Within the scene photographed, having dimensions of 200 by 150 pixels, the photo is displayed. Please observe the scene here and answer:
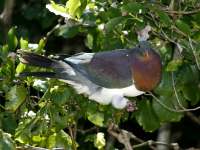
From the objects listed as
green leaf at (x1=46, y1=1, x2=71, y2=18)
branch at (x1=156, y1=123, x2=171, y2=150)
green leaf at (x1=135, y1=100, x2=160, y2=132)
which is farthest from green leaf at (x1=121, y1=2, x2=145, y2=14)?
branch at (x1=156, y1=123, x2=171, y2=150)

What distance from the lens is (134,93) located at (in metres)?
1.75

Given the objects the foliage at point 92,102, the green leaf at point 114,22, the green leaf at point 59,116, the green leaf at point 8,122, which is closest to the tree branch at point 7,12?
the foliage at point 92,102

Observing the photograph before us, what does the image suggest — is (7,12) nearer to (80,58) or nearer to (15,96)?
(15,96)

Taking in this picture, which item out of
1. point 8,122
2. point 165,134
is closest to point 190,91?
point 8,122

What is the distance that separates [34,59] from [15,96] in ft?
0.59

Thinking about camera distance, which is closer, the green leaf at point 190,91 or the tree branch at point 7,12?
the green leaf at point 190,91

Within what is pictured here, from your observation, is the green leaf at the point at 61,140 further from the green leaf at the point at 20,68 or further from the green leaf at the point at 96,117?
the green leaf at the point at 20,68

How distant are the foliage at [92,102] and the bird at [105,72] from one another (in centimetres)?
8

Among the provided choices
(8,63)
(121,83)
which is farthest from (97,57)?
(8,63)

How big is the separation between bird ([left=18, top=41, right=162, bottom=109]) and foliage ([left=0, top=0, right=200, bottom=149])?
0.08m

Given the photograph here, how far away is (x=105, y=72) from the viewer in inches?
70.2

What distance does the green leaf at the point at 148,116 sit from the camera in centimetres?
215

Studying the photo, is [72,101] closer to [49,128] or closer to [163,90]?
[49,128]

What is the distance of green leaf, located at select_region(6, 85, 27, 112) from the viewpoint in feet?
6.33
